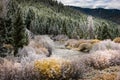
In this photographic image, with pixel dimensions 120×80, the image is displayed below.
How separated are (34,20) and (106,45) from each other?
89731mm

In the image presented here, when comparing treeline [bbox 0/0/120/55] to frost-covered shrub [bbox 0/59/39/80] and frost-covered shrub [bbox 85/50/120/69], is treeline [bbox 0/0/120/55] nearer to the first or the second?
frost-covered shrub [bbox 85/50/120/69]

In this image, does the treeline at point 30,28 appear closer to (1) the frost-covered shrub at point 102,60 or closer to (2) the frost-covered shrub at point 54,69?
(1) the frost-covered shrub at point 102,60

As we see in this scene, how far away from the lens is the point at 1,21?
104 feet

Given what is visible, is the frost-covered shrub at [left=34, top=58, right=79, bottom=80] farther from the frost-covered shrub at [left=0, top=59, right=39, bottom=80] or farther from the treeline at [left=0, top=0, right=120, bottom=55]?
the treeline at [left=0, top=0, right=120, bottom=55]

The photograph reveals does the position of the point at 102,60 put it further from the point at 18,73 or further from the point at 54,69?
the point at 18,73

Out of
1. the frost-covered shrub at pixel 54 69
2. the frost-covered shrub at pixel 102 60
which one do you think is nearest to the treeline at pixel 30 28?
the frost-covered shrub at pixel 102 60

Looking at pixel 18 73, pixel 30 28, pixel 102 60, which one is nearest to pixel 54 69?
pixel 18 73

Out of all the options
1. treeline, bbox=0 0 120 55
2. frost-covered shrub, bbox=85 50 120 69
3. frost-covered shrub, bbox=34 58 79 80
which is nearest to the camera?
frost-covered shrub, bbox=34 58 79 80

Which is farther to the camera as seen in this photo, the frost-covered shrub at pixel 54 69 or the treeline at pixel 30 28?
the treeline at pixel 30 28

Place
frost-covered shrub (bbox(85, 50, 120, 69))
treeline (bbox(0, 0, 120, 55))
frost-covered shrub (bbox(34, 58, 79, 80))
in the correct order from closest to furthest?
frost-covered shrub (bbox(34, 58, 79, 80))
frost-covered shrub (bbox(85, 50, 120, 69))
treeline (bbox(0, 0, 120, 55))

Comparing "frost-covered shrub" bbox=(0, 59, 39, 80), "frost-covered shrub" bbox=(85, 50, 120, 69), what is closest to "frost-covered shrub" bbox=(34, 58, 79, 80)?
"frost-covered shrub" bbox=(0, 59, 39, 80)

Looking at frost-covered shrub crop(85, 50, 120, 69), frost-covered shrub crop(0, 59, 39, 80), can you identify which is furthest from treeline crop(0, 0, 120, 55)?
frost-covered shrub crop(0, 59, 39, 80)

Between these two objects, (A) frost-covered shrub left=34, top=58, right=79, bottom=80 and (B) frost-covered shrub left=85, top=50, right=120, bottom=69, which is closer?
(A) frost-covered shrub left=34, top=58, right=79, bottom=80

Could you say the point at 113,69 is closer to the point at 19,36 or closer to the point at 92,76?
→ the point at 92,76
